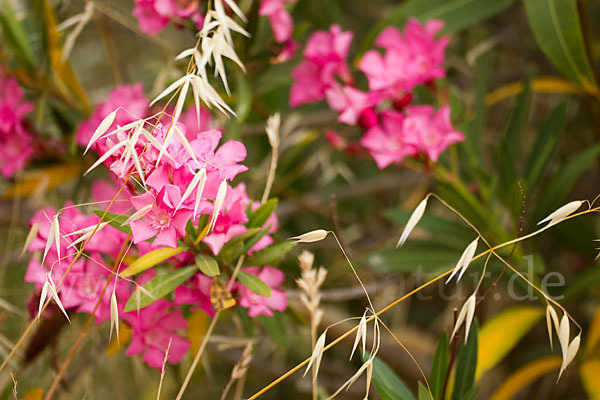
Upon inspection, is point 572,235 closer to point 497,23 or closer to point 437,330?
point 437,330

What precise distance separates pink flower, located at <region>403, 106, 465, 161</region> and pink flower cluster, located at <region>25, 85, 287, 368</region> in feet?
0.88

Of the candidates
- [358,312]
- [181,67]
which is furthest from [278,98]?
[358,312]

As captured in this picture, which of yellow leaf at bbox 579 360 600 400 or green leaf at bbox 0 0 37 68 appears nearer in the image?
yellow leaf at bbox 579 360 600 400

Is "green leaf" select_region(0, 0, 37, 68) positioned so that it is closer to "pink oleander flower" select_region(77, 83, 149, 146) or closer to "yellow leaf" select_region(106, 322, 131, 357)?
"pink oleander flower" select_region(77, 83, 149, 146)

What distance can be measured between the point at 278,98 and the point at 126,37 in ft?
3.27

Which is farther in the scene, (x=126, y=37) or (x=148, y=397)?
(x=126, y=37)

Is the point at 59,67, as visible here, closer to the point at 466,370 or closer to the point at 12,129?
the point at 12,129

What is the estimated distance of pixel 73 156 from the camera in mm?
1165

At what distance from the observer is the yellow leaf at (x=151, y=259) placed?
2.23ft

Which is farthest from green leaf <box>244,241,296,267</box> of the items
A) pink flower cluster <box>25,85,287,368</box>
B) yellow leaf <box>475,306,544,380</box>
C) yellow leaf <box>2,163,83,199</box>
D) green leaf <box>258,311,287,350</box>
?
yellow leaf <box>2,163,83,199</box>

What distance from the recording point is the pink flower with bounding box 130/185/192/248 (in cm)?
61

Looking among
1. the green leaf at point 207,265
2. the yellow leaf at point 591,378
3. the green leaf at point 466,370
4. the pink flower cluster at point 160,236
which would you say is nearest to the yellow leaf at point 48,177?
the pink flower cluster at point 160,236

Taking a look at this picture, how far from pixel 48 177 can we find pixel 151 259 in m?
0.56

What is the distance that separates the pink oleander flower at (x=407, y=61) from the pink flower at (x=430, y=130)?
0.05 m
